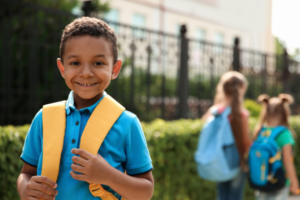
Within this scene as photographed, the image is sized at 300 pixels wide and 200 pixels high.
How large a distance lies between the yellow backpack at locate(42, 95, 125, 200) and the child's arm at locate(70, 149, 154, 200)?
61 mm

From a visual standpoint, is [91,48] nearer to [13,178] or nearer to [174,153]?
[13,178]

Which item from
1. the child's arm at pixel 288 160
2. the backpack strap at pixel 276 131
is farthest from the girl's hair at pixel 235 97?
the child's arm at pixel 288 160

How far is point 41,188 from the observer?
1.35m

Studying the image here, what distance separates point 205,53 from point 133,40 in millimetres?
2148

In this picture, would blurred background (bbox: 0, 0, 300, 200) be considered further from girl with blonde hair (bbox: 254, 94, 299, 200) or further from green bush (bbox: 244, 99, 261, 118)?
girl with blonde hair (bbox: 254, 94, 299, 200)

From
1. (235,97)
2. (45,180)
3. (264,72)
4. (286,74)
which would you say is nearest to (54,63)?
(235,97)

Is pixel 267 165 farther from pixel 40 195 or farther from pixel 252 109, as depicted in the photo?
pixel 252 109

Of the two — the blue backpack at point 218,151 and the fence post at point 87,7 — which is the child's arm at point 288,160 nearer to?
the blue backpack at point 218,151

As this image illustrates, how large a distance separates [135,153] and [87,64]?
43cm

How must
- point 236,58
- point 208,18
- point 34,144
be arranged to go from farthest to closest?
point 208,18, point 236,58, point 34,144

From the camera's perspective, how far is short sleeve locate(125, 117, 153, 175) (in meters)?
1.48

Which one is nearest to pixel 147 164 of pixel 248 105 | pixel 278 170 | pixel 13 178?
pixel 13 178

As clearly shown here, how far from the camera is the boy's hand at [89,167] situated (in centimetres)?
131

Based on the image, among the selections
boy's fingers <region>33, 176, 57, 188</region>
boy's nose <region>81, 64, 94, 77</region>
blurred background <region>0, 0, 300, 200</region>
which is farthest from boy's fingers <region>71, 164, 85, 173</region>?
blurred background <region>0, 0, 300, 200</region>
